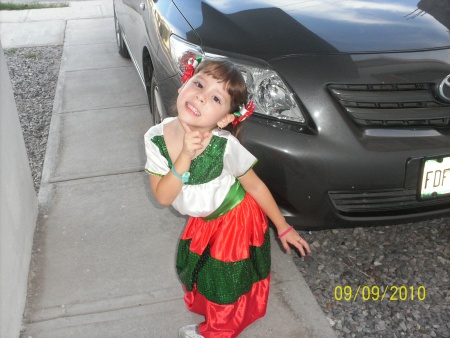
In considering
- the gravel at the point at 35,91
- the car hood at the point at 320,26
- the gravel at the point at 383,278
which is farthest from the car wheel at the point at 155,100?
the gravel at the point at 383,278

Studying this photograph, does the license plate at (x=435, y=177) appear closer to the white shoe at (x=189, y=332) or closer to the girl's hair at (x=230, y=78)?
Result: the girl's hair at (x=230, y=78)

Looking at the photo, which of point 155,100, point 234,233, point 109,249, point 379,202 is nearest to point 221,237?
point 234,233

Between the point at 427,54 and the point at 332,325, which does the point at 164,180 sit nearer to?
the point at 332,325

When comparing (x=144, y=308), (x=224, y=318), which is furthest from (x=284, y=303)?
(x=144, y=308)

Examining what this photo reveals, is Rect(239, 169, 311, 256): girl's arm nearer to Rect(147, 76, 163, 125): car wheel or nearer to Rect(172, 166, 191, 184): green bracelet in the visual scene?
Rect(172, 166, 191, 184): green bracelet

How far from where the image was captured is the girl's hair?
1859mm

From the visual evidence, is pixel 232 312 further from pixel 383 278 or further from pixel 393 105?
pixel 393 105

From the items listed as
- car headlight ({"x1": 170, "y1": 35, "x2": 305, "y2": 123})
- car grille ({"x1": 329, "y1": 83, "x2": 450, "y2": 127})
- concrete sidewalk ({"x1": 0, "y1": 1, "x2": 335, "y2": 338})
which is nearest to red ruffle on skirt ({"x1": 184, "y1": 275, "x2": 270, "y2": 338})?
concrete sidewalk ({"x1": 0, "y1": 1, "x2": 335, "y2": 338})

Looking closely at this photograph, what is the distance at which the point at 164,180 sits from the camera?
191 cm

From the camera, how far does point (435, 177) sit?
2.37 metres

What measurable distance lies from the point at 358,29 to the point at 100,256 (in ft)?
5.37

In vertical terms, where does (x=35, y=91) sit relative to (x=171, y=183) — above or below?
below
